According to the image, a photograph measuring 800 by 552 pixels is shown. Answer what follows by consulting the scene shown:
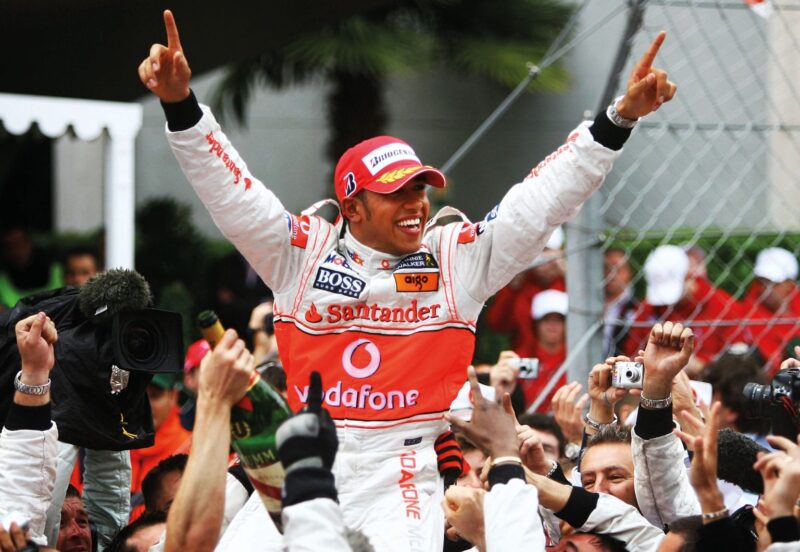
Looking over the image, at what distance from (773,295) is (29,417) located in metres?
4.77

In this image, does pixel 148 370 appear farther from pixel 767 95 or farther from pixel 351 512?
pixel 767 95

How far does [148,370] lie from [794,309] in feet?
14.0

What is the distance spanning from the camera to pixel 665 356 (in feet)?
12.8

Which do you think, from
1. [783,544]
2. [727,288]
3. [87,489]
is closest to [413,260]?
[783,544]

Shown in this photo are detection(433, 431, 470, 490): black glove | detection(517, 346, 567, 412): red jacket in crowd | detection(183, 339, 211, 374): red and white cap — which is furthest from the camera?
detection(517, 346, 567, 412): red jacket in crowd

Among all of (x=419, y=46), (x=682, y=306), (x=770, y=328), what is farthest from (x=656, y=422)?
(x=419, y=46)

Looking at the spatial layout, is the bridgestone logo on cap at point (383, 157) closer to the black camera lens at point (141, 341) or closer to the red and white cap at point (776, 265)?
the black camera lens at point (141, 341)

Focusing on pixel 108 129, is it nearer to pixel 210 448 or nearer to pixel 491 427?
pixel 210 448

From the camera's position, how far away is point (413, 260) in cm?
383

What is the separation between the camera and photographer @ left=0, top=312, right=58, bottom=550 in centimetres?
378

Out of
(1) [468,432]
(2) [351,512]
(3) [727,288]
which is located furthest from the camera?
(3) [727,288]

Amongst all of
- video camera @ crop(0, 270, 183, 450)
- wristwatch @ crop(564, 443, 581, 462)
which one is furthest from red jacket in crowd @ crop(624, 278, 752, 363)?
video camera @ crop(0, 270, 183, 450)

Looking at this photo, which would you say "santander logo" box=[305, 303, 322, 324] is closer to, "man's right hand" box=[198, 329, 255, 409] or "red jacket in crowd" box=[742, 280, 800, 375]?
"man's right hand" box=[198, 329, 255, 409]

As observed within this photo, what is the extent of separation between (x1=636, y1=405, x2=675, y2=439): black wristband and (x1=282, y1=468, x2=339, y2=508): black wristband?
1.50 metres
